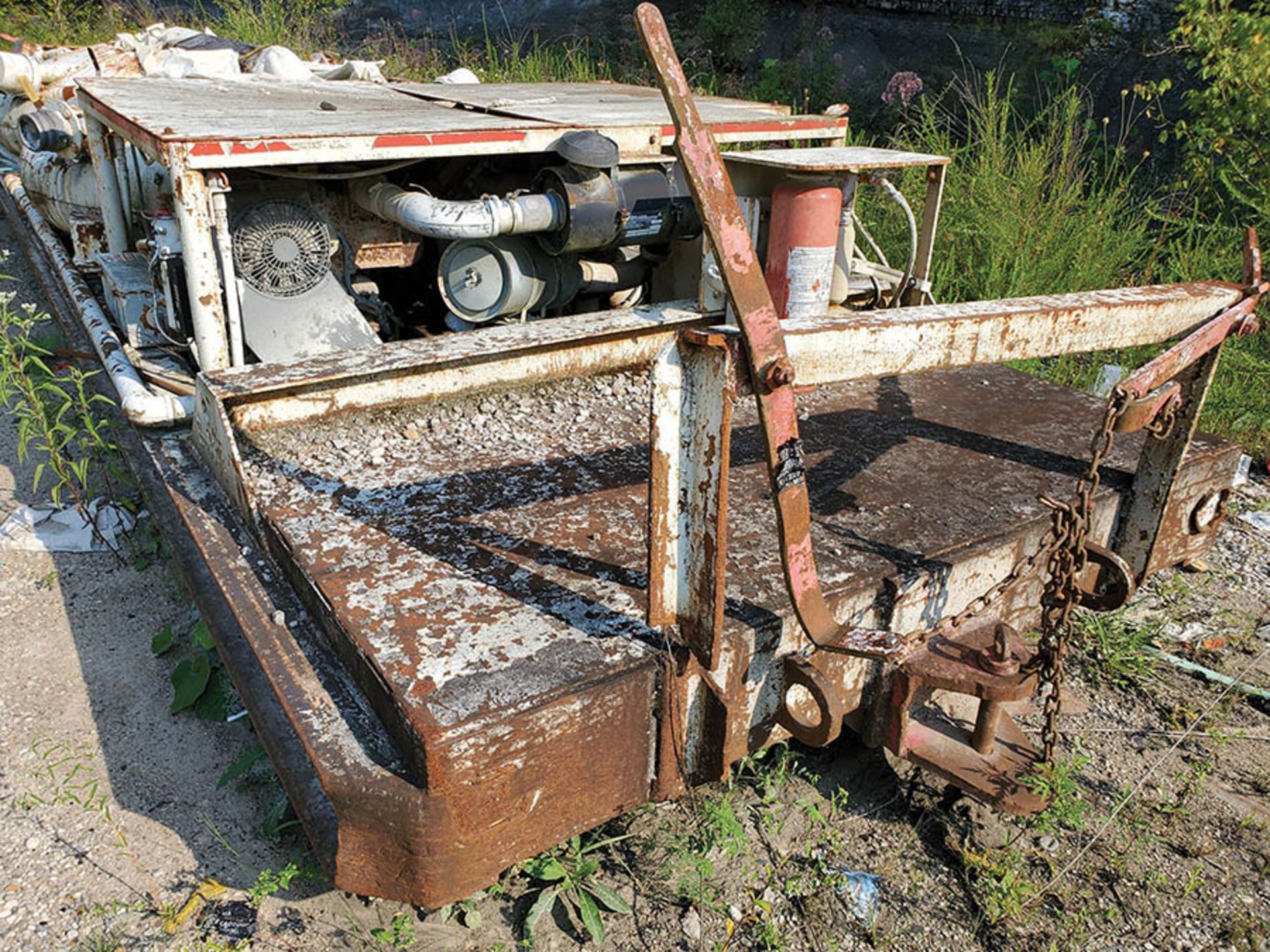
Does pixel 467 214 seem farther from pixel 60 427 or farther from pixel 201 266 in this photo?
pixel 60 427

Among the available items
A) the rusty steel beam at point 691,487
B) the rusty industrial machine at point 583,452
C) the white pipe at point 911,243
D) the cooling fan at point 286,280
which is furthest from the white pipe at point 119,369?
the white pipe at point 911,243

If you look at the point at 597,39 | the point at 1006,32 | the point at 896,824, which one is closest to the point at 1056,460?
the point at 896,824

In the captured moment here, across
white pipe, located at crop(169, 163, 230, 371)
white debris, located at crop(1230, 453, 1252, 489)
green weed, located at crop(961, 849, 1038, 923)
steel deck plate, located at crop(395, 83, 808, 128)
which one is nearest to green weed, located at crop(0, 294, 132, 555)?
white pipe, located at crop(169, 163, 230, 371)

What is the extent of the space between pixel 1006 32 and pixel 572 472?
9.73m

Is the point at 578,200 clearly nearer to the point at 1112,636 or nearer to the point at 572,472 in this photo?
the point at 572,472

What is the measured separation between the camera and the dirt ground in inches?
80.9

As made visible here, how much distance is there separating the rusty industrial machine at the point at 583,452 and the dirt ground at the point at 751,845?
0.26 metres

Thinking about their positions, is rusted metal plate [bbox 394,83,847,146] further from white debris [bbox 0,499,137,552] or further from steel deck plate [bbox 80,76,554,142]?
white debris [bbox 0,499,137,552]

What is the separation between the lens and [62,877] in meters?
2.14

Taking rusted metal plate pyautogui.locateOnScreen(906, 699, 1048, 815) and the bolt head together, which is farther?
rusted metal plate pyautogui.locateOnScreen(906, 699, 1048, 815)

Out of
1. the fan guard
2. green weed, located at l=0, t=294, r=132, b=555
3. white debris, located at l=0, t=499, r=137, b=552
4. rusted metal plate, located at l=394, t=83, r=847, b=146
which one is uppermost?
rusted metal plate, located at l=394, t=83, r=847, b=146

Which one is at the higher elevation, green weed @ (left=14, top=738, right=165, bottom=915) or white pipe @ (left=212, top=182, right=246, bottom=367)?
white pipe @ (left=212, top=182, right=246, bottom=367)

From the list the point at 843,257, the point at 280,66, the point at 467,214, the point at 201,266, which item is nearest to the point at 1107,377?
the point at 843,257

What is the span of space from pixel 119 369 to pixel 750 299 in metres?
2.30
